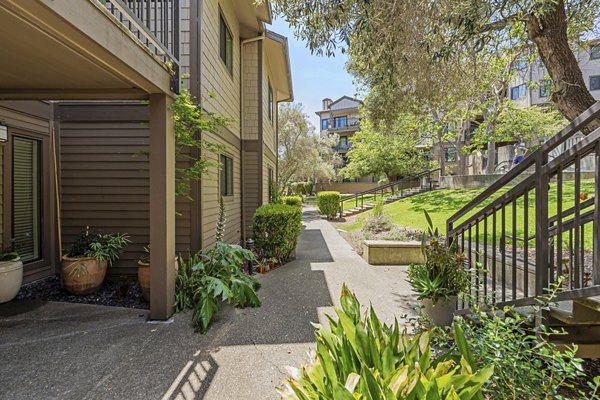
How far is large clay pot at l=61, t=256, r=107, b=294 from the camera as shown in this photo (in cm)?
457

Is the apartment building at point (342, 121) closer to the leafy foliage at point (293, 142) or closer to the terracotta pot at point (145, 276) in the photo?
the leafy foliage at point (293, 142)

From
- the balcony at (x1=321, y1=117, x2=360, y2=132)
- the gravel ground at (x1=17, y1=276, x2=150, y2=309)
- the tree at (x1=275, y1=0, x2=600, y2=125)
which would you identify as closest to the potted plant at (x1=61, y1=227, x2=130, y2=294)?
the gravel ground at (x1=17, y1=276, x2=150, y2=309)

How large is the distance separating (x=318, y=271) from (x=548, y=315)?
13.9ft

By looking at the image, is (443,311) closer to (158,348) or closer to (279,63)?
(158,348)

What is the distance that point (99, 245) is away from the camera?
16.0 ft

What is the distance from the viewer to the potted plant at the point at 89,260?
4.58 meters

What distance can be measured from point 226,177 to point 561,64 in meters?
6.58

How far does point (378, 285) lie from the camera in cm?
534

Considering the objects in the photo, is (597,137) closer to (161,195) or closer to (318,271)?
(161,195)

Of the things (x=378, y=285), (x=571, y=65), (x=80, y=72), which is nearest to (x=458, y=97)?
(x=571, y=65)

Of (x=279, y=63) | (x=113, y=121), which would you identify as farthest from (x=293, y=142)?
(x=113, y=121)

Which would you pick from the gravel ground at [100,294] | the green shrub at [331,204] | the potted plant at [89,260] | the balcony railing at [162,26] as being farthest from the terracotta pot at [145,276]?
the green shrub at [331,204]

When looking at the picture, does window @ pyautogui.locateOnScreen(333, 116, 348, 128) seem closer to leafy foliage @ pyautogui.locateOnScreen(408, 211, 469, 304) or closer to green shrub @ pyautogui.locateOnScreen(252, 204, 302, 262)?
green shrub @ pyautogui.locateOnScreen(252, 204, 302, 262)

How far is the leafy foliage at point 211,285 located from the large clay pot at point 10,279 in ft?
8.00
